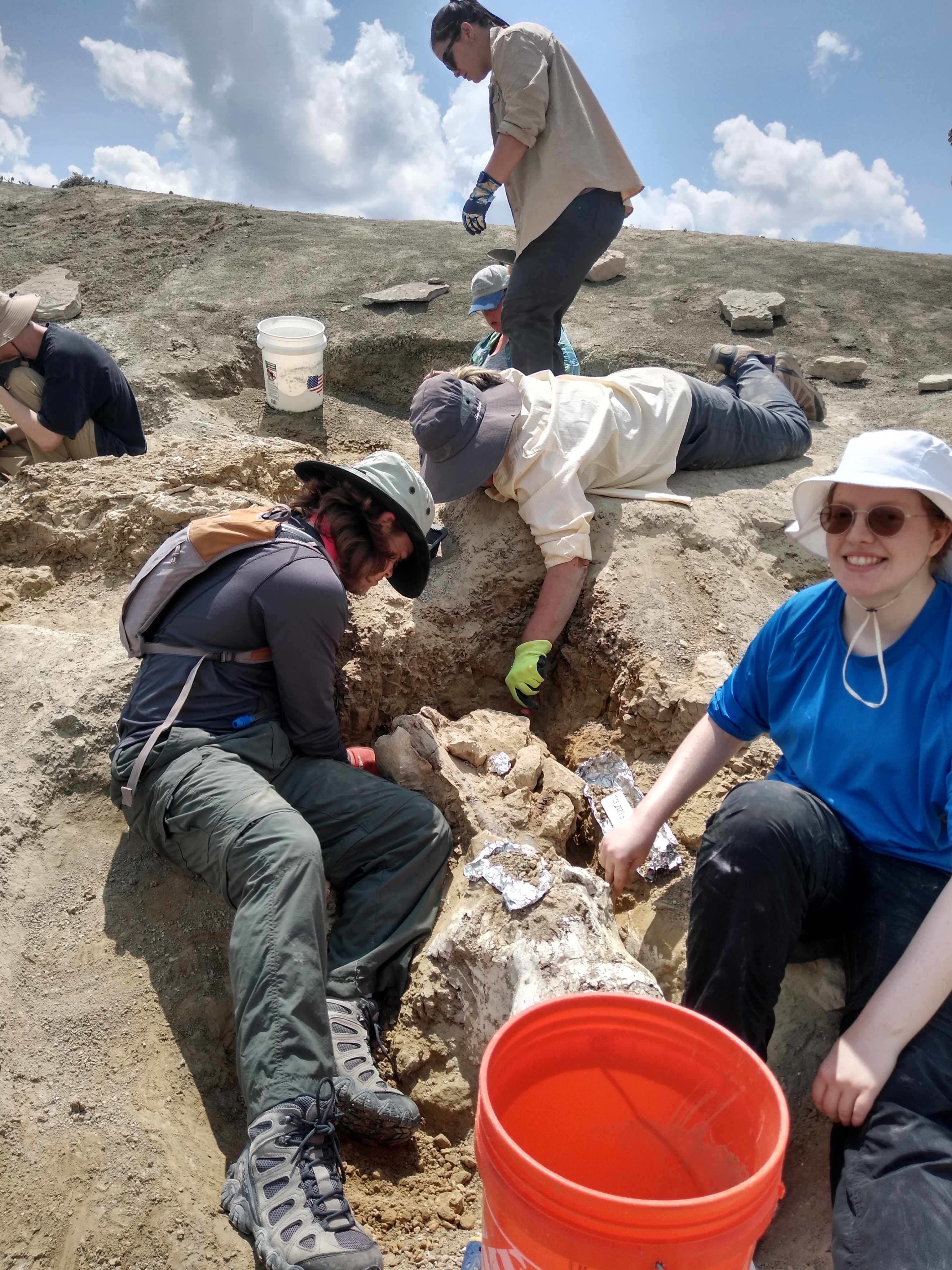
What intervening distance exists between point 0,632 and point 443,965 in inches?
69.1

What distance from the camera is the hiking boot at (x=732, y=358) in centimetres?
436

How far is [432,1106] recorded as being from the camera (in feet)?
6.59

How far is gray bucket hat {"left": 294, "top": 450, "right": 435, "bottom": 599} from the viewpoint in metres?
2.45

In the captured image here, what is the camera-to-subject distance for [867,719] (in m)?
1.67

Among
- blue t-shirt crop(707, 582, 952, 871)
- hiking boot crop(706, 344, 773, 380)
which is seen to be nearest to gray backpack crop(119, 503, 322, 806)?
blue t-shirt crop(707, 582, 952, 871)

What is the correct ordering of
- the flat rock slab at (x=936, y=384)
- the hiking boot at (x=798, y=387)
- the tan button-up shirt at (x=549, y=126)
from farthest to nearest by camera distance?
the flat rock slab at (x=936, y=384) < the hiking boot at (x=798, y=387) < the tan button-up shirt at (x=549, y=126)

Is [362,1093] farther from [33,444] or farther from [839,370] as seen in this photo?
[839,370]

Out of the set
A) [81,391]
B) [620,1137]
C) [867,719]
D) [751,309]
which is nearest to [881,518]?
[867,719]

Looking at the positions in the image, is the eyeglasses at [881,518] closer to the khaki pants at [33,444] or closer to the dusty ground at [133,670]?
the dusty ground at [133,670]

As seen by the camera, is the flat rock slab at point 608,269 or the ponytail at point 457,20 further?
the flat rock slab at point 608,269

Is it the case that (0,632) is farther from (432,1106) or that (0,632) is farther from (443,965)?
(432,1106)

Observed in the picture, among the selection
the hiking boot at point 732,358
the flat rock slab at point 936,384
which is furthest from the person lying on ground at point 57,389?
the flat rock slab at point 936,384

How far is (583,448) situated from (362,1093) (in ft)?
7.29

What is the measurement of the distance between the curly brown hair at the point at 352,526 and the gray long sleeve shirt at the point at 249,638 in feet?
0.56
